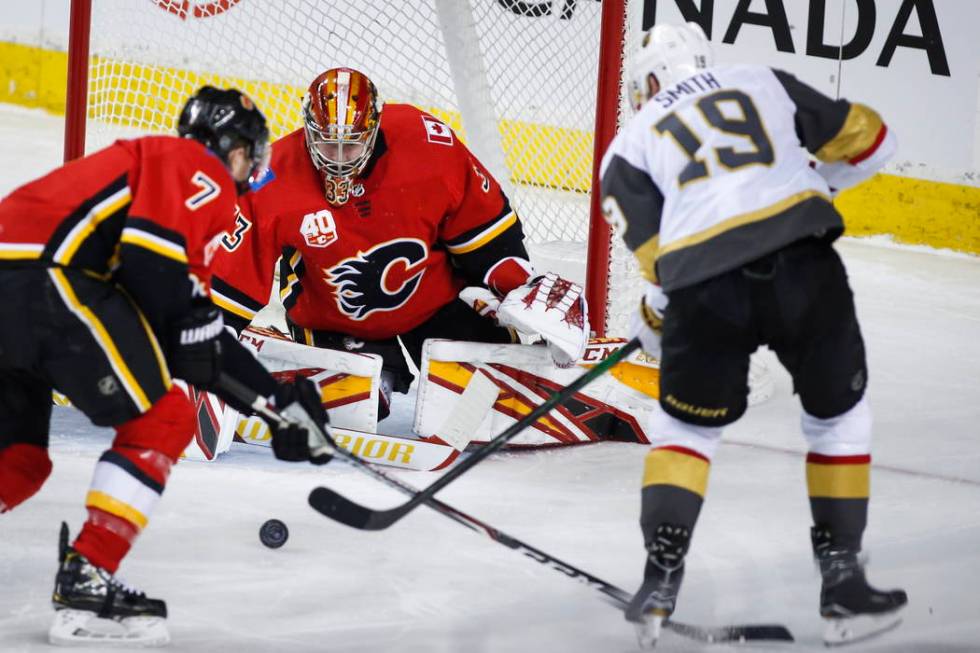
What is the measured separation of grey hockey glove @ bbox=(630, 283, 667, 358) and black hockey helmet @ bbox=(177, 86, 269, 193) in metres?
0.70

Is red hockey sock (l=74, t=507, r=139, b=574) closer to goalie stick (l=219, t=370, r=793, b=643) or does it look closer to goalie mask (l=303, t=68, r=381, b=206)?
goalie stick (l=219, t=370, r=793, b=643)

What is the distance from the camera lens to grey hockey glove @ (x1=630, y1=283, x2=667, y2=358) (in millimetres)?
2379

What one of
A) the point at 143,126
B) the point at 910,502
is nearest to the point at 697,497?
the point at 910,502

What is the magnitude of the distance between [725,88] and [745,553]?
104 cm

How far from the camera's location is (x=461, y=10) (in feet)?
13.7

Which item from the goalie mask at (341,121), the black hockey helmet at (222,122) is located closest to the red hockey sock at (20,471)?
the black hockey helmet at (222,122)

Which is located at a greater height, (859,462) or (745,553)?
(859,462)

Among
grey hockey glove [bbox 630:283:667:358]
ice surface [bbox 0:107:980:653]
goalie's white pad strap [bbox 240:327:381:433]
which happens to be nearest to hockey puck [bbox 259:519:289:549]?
ice surface [bbox 0:107:980:653]

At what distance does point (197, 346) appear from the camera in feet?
7.39

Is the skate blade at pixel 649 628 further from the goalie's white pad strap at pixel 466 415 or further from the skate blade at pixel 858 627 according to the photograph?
the goalie's white pad strap at pixel 466 415

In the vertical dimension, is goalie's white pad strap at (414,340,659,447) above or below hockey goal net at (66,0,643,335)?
below

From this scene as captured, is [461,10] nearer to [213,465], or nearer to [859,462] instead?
[213,465]

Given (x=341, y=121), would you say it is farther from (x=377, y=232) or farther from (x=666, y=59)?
(x=666, y=59)

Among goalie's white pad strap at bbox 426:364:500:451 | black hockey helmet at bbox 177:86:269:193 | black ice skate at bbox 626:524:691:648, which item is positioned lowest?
goalie's white pad strap at bbox 426:364:500:451
